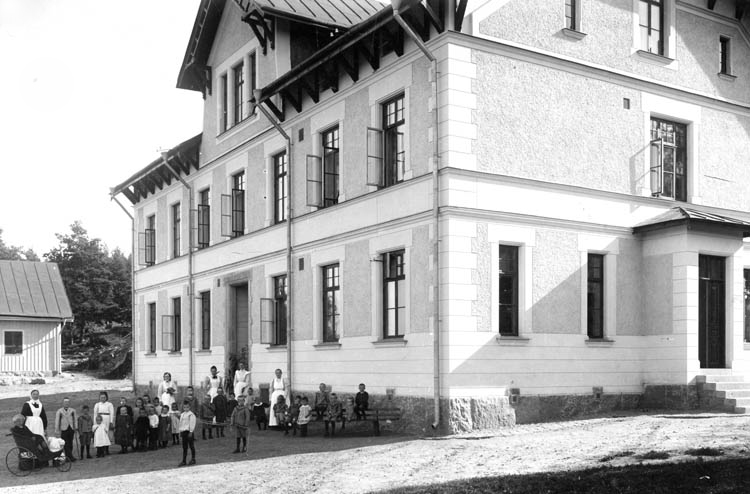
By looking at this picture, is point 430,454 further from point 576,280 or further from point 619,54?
point 619,54

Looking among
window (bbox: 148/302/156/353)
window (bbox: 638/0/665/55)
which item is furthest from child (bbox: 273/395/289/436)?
window (bbox: 148/302/156/353)

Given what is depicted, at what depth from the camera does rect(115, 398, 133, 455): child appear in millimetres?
18406

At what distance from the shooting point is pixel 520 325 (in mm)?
17344

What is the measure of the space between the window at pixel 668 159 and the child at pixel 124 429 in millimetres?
12258

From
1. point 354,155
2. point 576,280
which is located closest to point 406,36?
point 354,155

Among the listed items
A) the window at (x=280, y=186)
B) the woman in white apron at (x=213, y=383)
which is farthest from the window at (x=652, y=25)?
the woman in white apron at (x=213, y=383)

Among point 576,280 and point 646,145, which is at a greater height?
point 646,145

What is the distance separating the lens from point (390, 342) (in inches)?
707

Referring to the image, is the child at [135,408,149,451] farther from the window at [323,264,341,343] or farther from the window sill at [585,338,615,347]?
the window sill at [585,338,615,347]

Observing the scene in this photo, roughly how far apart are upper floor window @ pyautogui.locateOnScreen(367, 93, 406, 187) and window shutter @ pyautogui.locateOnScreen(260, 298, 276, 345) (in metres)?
5.83

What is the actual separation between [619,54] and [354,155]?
6102 mm

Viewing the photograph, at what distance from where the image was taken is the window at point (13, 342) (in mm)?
44188

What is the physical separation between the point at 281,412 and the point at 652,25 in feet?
39.1

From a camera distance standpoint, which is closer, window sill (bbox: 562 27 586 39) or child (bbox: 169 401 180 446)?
window sill (bbox: 562 27 586 39)
